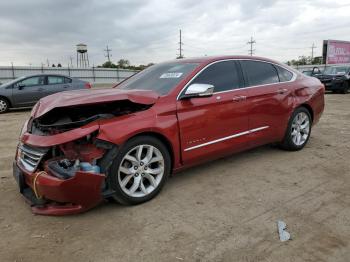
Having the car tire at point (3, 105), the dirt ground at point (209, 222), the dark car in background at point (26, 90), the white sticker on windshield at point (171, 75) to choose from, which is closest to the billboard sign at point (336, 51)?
the dark car in background at point (26, 90)

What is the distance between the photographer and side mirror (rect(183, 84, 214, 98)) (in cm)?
386

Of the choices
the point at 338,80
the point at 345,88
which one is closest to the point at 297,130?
the point at 338,80

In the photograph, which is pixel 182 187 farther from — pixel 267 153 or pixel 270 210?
pixel 267 153

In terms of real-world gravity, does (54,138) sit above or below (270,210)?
above

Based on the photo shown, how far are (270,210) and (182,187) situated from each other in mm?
1124

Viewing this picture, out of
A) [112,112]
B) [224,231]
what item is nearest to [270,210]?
[224,231]

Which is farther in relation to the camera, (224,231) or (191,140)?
(191,140)

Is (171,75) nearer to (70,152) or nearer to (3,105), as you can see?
(70,152)

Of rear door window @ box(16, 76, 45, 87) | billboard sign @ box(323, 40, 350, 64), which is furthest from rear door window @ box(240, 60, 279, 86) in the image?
billboard sign @ box(323, 40, 350, 64)

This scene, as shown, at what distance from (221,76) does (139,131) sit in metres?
1.58

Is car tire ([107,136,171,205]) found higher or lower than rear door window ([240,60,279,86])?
lower

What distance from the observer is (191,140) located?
399 cm

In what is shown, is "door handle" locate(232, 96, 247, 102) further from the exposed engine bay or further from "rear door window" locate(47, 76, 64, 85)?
"rear door window" locate(47, 76, 64, 85)

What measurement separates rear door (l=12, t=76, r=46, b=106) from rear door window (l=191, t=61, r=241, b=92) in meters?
9.51
